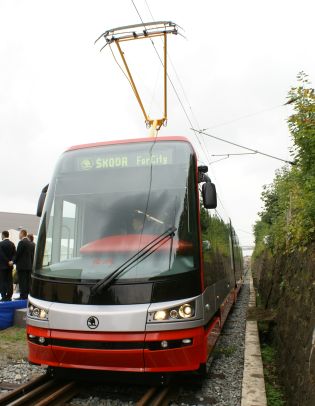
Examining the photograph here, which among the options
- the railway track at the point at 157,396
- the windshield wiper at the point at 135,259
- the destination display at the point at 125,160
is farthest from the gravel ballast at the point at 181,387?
the destination display at the point at 125,160

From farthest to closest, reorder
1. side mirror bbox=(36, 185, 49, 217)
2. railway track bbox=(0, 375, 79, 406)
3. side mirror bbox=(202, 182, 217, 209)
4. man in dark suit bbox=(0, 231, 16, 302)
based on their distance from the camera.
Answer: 1. man in dark suit bbox=(0, 231, 16, 302)
2. side mirror bbox=(36, 185, 49, 217)
3. side mirror bbox=(202, 182, 217, 209)
4. railway track bbox=(0, 375, 79, 406)

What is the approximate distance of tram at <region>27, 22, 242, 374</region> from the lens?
4.34 metres

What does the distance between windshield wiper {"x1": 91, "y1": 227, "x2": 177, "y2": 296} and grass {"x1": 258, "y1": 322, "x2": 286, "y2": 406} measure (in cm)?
220

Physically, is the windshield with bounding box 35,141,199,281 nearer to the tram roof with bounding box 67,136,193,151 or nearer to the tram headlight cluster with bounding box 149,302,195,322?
the tram roof with bounding box 67,136,193,151

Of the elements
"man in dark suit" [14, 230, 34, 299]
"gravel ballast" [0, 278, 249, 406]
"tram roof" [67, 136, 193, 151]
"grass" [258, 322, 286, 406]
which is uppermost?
"tram roof" [67, 136, 193, 151]

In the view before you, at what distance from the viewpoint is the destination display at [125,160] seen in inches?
209

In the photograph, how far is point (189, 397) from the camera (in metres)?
4.79

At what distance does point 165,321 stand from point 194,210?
135 centimetres

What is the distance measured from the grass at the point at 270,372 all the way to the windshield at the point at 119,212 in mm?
1875

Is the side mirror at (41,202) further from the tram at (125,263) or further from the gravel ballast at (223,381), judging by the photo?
the gravel ballast at (223,381)

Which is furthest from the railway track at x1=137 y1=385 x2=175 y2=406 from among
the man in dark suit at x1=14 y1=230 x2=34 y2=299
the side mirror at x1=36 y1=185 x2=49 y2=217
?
the man in dark suit at x1=14 y1=230 x2=34 y2=299

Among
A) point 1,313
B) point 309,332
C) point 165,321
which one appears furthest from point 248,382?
point 1,313

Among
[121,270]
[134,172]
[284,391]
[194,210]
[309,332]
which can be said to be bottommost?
[284,391]

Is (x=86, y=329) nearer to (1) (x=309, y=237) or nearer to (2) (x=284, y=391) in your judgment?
(2) (x=284, y=391)
